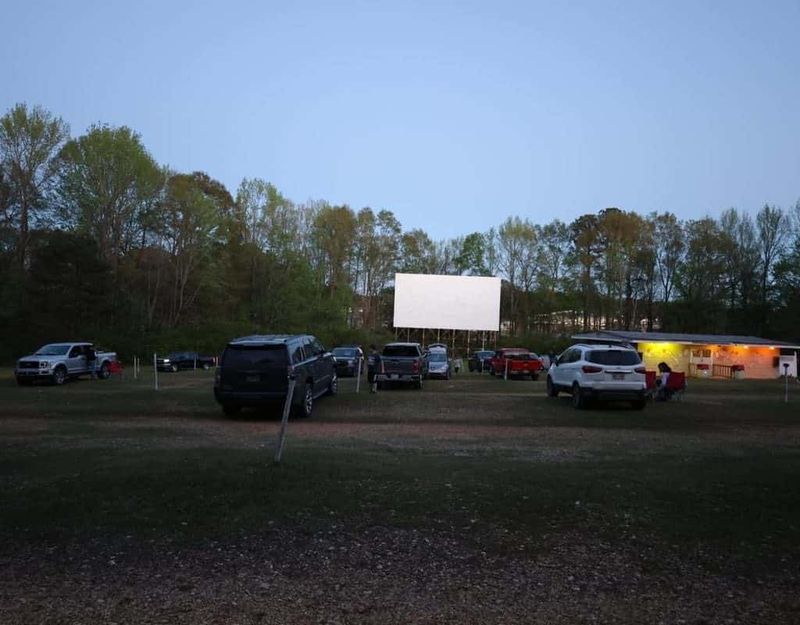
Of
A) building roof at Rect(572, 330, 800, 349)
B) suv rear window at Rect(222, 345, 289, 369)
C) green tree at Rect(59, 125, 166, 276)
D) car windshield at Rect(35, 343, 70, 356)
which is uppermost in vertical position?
green tree at Rect(59, 125, 166, 276)

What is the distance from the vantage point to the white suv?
1805 cm

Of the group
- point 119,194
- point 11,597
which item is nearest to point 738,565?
point 11,597

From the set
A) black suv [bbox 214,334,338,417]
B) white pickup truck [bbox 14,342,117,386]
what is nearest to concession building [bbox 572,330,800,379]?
white pickup truck [bbox 14,342,117,386]

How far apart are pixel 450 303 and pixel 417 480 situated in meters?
54.2

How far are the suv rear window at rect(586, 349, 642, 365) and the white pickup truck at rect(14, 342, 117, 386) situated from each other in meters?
20.0

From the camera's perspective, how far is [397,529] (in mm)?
6258

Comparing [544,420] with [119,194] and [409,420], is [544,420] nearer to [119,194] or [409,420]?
[409,420]

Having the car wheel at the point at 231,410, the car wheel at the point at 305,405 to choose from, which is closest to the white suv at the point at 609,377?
the car wheel at the point at 305,405

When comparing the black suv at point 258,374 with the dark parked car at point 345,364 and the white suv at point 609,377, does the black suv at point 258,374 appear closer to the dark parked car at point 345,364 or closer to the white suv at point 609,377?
the white suv at point 609,377

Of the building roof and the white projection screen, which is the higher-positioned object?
the white projection screen

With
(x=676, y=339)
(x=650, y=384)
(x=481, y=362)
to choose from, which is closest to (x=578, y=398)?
(x=650, y=384)

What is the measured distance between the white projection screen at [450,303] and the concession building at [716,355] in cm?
1864

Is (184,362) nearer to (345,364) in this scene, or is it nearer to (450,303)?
(345,364)

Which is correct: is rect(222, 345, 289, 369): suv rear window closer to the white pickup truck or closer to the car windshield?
the white pickup truck
